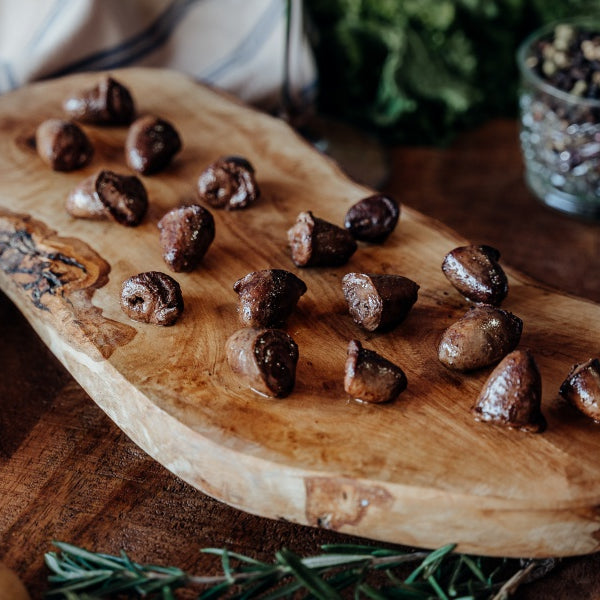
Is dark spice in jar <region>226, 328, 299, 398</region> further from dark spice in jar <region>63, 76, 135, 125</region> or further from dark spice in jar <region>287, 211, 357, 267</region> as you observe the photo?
dark spice in jar <region>63, 76, 135, 125</region>

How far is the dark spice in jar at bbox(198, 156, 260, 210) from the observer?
8.14 ft

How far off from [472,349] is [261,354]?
500mm

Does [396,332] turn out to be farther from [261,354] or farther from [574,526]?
[574,526]

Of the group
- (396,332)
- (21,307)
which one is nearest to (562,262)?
(396,332)

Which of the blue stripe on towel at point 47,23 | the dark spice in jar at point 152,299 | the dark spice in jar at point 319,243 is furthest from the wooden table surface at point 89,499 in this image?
the blue stripe on towel at point 47,23

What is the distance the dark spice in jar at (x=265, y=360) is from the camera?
1820 millimetres

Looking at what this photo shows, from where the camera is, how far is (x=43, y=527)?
188 cm

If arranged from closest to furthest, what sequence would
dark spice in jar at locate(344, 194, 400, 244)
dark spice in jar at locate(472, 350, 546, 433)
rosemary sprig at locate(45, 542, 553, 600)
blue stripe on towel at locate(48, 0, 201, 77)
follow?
rosemary sprig at locate(45, 542, 553, 600), dark spice in jar at locate(472, 350, 546, 433), dark spice in jar at locate(344, 194, 400, 244), blue stripe on towel at locate(48, 0, 201, 77)

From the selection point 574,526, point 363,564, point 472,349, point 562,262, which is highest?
point 472,349

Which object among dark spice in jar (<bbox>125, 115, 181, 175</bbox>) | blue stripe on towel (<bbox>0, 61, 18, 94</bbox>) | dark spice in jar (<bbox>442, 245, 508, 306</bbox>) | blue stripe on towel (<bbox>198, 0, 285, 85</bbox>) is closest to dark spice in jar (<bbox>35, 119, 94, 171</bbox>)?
dark spice in jar (<bbox>125, 115, 181, 175</bbox>)

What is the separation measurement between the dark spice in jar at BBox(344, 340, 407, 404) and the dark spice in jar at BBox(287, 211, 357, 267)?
446 millimetres

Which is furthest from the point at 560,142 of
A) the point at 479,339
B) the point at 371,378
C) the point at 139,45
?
the point at 139,45

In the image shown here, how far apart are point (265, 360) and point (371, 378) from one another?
243mm

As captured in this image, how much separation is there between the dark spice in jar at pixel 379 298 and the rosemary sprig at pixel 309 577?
1.86 ft
